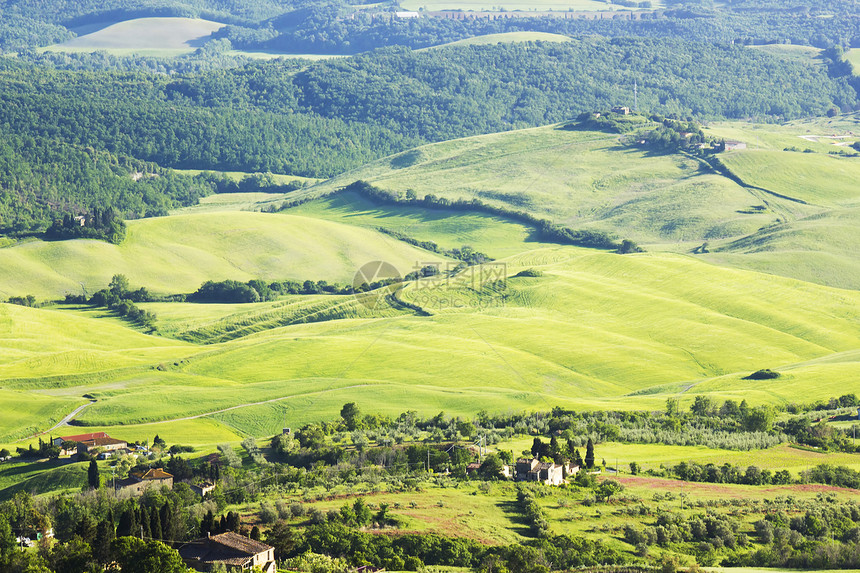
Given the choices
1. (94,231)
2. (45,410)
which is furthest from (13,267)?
(45,410)

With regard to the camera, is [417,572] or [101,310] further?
[101,310]

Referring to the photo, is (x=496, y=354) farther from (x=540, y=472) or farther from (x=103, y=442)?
(x=103, y=442)

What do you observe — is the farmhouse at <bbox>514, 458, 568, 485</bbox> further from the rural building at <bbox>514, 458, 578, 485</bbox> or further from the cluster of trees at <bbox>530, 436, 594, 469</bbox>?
the cluster of trees at <bbox>530, 436, 594, 469</bbox>

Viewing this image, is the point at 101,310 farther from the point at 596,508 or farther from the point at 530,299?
the point at 596,508

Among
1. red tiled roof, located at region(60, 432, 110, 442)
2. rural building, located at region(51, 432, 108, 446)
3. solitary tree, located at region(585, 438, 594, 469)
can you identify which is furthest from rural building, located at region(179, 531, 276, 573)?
red tiled roof, located at region(60, 432, 110, 442)

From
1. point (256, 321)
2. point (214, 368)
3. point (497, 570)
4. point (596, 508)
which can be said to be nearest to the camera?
point (497, 570)

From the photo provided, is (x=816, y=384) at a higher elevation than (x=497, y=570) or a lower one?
lower
